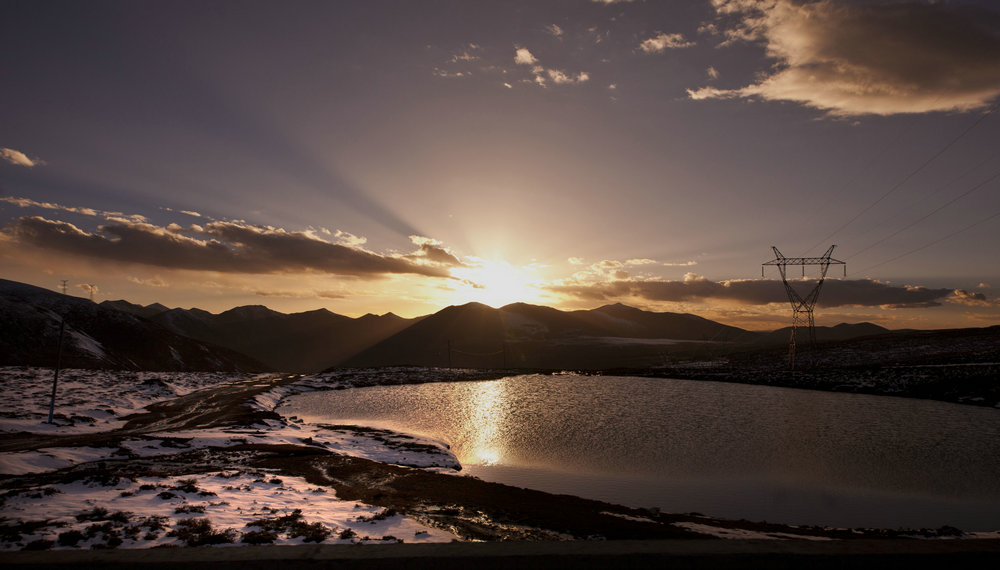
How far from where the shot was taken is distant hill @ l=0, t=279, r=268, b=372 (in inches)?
4289

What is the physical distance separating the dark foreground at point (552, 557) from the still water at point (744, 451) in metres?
18.8

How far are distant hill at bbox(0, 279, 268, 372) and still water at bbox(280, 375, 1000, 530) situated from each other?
88081 millimetres

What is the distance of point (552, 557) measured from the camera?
5352 millimetres

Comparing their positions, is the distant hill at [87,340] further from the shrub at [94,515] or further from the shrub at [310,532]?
the shrub at [310,532]

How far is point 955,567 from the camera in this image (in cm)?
528

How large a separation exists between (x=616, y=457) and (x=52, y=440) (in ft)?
141

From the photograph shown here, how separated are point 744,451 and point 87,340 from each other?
535 ft

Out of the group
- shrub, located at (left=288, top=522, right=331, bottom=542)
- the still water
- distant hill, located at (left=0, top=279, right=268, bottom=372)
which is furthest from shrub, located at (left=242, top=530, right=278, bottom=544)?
distant hill, located at (left=0, top=279, right=268, bottom=372)

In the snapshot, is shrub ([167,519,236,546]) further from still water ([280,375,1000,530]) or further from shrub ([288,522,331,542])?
still water ([280,375,1000,530])

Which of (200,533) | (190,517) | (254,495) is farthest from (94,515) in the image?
(254,495)

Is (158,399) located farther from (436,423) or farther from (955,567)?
(955,567)

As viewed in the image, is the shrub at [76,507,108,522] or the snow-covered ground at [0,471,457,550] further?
the shrub at [76,507,108,522]

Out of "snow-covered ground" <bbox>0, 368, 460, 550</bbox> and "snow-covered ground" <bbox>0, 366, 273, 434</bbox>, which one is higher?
"snow-covered ground" <bbox>0, 368, 460, 550</bbox>

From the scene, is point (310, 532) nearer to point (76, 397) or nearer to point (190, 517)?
point (190, 517)
